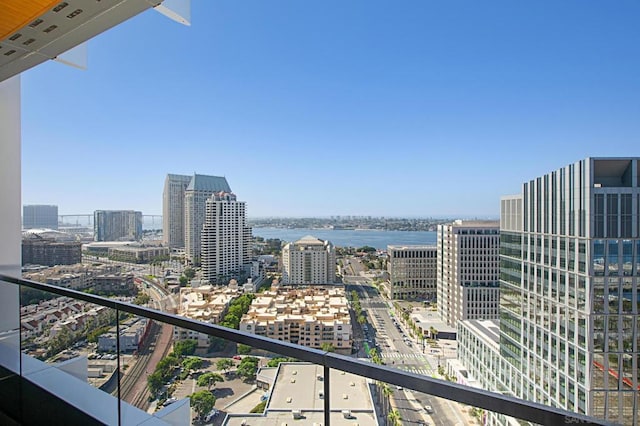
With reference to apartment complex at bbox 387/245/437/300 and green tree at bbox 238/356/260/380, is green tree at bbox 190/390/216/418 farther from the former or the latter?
apartment complex at bbox 387/245/437/300

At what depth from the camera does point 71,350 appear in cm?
220

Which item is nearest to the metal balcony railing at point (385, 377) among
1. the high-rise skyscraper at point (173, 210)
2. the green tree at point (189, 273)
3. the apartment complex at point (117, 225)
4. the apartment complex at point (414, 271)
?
the apartment complex at point (117, 225)

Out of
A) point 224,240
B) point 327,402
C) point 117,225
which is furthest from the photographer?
point 224,240

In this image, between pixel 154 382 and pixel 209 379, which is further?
pixel 154 382

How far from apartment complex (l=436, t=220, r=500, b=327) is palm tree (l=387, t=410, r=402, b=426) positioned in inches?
618

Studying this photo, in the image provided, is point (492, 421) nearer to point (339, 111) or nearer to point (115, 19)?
point (115, 19)

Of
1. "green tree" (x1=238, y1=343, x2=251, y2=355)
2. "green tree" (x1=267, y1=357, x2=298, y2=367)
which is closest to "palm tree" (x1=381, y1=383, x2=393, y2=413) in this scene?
"green tree" (x1=267, y1=357, x2=298, y2=367)

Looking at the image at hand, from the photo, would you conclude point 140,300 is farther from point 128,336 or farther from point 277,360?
point 277,360

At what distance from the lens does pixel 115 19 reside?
1505 mm

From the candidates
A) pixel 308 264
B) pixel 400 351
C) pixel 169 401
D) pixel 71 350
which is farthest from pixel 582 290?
pixel 71 350

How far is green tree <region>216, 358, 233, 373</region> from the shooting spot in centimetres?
126

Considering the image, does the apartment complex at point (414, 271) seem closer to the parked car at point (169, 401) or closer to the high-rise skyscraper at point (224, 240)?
the high-rise skyscraper at point (224, 240)

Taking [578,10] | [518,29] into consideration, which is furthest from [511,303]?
[518,29]

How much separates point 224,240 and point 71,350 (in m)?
14.5
